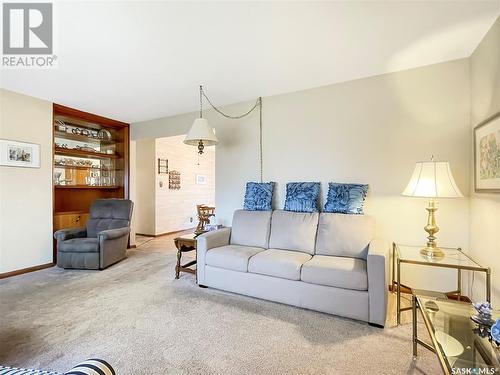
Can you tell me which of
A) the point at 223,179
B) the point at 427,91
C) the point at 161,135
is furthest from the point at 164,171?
the point at 427,91

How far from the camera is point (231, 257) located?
267 cm

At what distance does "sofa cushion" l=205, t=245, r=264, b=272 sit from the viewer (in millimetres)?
2609

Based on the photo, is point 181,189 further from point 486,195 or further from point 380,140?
point 486,195

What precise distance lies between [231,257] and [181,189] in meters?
4.56

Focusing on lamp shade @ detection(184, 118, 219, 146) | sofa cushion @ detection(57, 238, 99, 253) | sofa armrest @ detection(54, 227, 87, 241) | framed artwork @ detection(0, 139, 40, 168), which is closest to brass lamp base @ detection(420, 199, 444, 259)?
lamp shade @ detection(184, 118, 219, 146)

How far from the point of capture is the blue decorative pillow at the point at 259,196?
3.32m

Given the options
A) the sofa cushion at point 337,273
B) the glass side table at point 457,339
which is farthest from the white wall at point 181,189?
the glass side table at point 457,339

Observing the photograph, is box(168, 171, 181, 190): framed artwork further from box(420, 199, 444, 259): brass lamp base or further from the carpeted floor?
box(420, 199, 444, 259): brass lamp base

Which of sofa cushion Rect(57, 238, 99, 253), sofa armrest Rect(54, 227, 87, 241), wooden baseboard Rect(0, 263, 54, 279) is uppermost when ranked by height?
sofa armrest Rect(54, 227, 87, 241)

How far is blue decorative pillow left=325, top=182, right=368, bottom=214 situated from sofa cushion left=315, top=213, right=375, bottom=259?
12 centimetres

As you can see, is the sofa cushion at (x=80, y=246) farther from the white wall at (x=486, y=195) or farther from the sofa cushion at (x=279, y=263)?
the white wall at (x=486, y=195)

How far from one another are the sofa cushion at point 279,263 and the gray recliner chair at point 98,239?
234 cm

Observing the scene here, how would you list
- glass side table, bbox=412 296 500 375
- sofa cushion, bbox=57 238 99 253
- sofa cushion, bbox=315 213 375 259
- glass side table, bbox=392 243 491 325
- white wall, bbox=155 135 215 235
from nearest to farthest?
glass side table, bbox=412 296 500 375 < glass side table, bbox=392 243 491 325 < sofa cushion, bbox=315 213 375 259 < sofa cushion, bbox=57 238 99 253 < white wall, bbox=155 135 215 235

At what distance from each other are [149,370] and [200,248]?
140 cm
